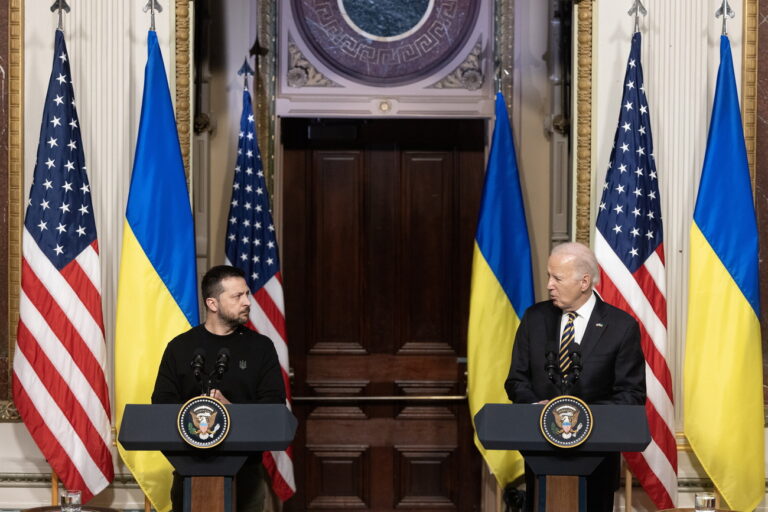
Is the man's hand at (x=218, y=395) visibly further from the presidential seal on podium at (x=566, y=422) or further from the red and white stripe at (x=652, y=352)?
the red and white stripe at (x=652, y=352)

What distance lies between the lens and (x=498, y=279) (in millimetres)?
6461

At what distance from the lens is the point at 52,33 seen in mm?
6094

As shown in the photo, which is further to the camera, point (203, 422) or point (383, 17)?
point (383, 17)

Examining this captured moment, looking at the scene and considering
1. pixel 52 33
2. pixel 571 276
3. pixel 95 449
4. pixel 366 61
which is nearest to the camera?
pixel 571 276

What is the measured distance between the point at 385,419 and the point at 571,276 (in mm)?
2942

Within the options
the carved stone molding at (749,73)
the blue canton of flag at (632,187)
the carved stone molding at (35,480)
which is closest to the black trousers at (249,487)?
the carved stone molding at (35,480)

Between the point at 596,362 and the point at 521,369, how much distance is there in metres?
0.32

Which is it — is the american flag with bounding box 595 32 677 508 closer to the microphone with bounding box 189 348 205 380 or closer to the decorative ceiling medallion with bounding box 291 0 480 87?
the decorative ceiling medallion with bounding box 291 0 480 87

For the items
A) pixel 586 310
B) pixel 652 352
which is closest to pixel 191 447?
pixel 586 310

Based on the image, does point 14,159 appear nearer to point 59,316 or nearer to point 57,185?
point 57,185

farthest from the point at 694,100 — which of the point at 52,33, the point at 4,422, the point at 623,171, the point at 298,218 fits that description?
the point at 4,422

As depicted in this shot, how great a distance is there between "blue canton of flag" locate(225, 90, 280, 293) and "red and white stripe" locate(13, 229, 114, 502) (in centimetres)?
110

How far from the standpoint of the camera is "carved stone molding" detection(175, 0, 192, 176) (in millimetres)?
6078

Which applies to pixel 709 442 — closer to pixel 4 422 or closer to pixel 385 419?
pixel 385 419
